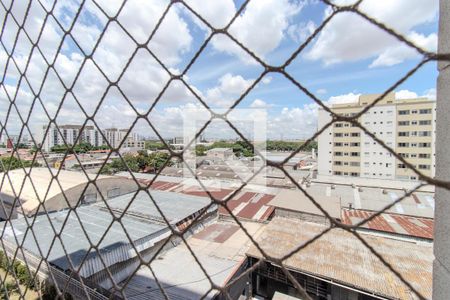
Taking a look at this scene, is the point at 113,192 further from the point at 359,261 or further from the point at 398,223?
the point at 398,223

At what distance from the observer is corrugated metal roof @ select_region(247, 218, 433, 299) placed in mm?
2500

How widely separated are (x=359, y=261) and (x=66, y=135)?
2293 cm

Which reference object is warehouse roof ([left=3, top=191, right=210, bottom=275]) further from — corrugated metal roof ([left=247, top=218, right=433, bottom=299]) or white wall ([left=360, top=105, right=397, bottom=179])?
white wall ([left=360, top=105, right=397, bottom=179])

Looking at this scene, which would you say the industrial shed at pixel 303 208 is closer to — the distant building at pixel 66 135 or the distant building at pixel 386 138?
the distant building at pixel 386 138

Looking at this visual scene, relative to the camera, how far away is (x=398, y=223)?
15.5ft

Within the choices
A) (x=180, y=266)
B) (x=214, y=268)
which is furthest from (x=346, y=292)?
(x=180, y=266)

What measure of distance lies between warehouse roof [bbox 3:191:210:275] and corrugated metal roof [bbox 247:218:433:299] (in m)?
1.78

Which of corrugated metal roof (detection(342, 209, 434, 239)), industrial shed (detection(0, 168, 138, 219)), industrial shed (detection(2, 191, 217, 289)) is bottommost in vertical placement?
corrugated metal roof (detection(342, 209, 434, 239))

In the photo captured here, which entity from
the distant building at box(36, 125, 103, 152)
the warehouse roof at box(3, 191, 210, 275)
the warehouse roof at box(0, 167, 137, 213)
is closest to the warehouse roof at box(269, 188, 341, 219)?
the warehouse roof at box(3, 191, 210, 275)

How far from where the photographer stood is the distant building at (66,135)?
89 centimetres

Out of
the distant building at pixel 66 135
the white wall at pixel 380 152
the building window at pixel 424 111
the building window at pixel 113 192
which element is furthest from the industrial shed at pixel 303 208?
the building window at pixel 424 111

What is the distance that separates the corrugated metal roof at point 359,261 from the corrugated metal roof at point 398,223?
1.06m

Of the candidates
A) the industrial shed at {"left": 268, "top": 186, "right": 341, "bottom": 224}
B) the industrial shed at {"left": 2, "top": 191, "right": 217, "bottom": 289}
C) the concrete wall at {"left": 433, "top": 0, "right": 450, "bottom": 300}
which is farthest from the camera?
the industrial shed at {"left": 268, "top": 186, "right": 341, "bottom": 224}

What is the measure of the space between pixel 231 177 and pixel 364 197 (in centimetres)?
611
